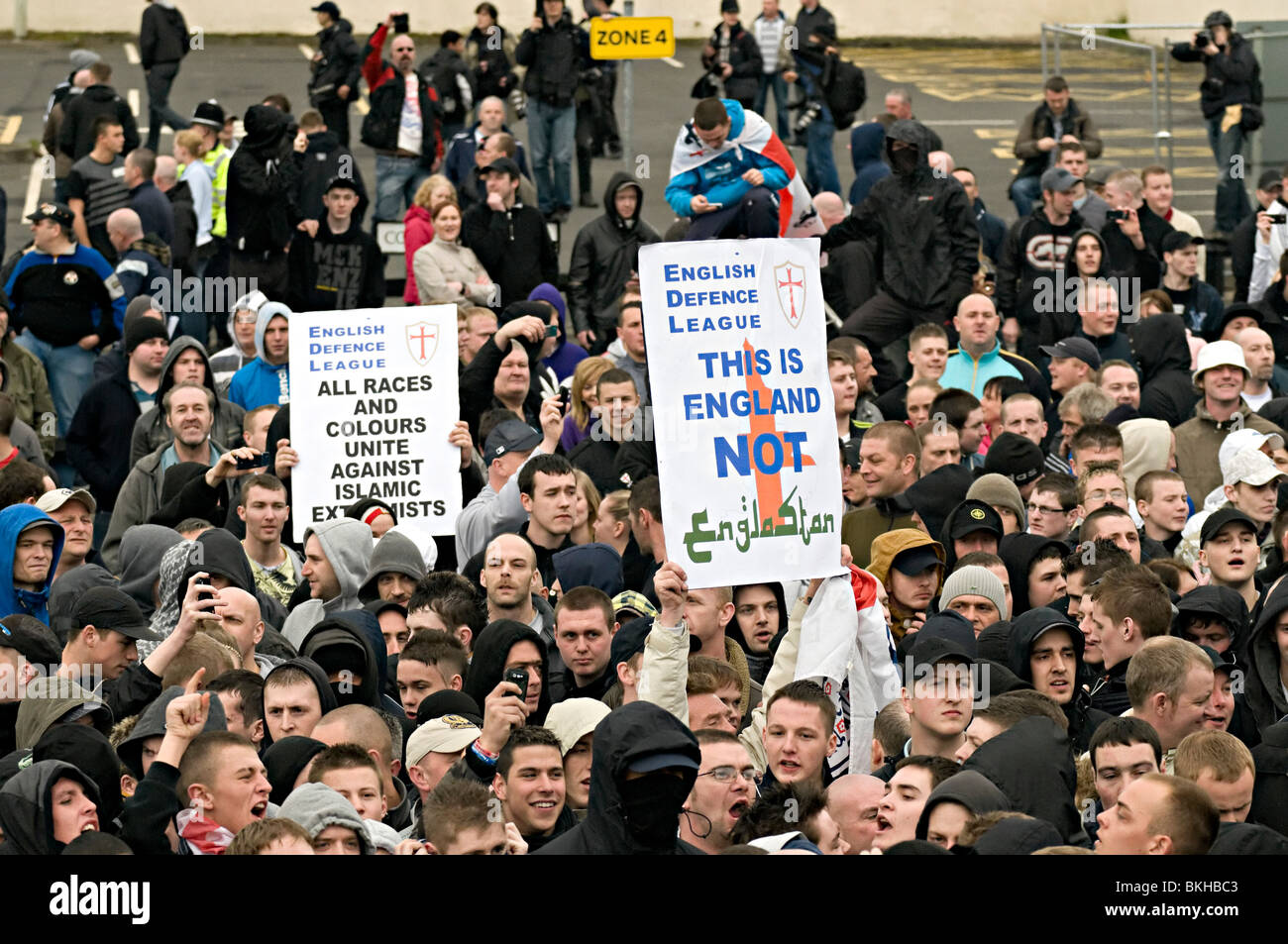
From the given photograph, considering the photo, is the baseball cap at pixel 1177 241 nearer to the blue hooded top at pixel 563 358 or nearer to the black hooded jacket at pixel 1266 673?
the blue hooded top at pixel 563 358

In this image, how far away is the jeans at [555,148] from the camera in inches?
854

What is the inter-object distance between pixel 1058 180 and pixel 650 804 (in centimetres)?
1153

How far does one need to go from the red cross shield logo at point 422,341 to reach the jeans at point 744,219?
3079 millimetres

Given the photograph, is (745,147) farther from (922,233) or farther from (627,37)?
(627,37)

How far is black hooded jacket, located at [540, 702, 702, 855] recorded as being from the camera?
598cm

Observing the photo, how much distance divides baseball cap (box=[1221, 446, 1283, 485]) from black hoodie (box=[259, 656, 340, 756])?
508cm

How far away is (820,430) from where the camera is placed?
28.0 feet

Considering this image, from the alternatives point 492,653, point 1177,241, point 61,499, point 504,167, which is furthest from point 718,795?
point 1177,241

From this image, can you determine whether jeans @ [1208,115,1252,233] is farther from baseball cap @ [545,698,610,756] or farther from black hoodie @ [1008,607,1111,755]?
baseball cap @ [545,698,610,756]

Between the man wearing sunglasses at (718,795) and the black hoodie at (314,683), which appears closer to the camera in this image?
the man wearing sunglasses at (718,795)

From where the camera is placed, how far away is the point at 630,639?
28.1 feet

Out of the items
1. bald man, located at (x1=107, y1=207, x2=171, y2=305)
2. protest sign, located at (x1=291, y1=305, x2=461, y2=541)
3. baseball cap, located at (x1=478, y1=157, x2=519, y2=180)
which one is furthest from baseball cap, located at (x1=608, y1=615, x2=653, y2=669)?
bald man, located at (x1=107, y1=207, x2=171, y2=305)

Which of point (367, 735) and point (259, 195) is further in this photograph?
point (259, 195)

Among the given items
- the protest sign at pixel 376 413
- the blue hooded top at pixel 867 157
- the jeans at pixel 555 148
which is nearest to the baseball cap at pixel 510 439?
the protest sign at pixel 376 413
